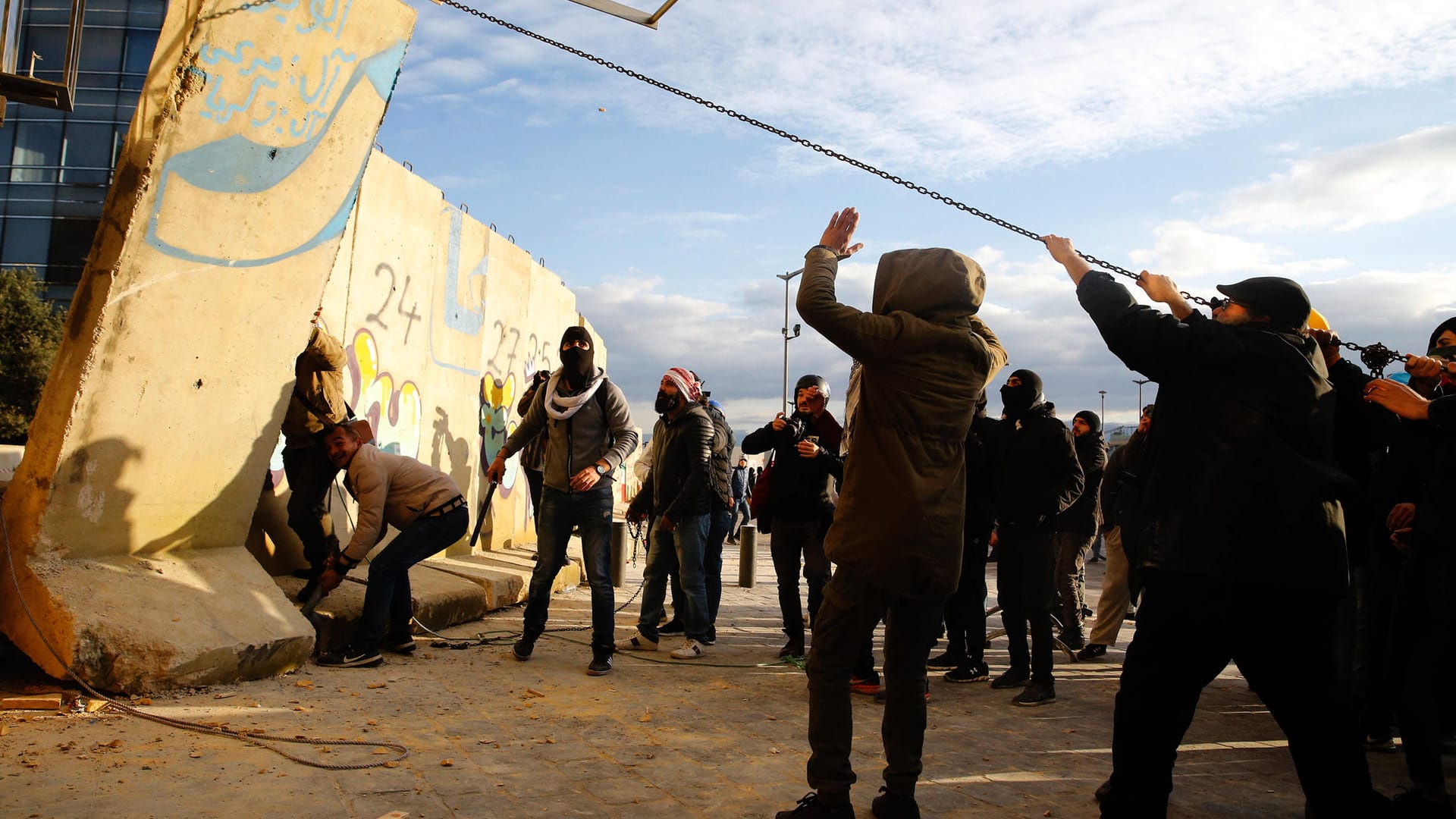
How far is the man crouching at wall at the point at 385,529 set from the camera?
6059 millimetres

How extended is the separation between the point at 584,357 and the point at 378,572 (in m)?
1.92

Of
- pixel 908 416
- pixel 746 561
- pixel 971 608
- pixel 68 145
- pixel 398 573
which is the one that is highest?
pixel 68 145

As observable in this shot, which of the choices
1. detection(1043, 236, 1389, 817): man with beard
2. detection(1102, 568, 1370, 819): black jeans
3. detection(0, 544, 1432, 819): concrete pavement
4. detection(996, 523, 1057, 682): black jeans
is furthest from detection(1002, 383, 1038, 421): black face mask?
detection(1102, 568, 1370, 819): black jeans

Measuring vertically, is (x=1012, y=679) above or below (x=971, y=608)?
below

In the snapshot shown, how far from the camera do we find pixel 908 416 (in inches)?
140

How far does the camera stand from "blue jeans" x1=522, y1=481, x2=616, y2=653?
649 cm

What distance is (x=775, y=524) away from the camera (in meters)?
6.71

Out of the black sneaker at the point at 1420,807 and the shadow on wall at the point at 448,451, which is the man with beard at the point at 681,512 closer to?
the shadow on wall at the point at 448,451

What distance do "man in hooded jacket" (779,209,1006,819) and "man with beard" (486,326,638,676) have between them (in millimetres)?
3105

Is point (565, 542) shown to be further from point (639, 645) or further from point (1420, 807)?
point (1420, 807)

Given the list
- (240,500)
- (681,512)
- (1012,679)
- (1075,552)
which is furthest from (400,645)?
(1075,552)

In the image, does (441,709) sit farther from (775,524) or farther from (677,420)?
(677,420)

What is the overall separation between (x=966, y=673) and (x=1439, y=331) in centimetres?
334

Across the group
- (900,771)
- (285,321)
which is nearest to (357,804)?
(900,771)
